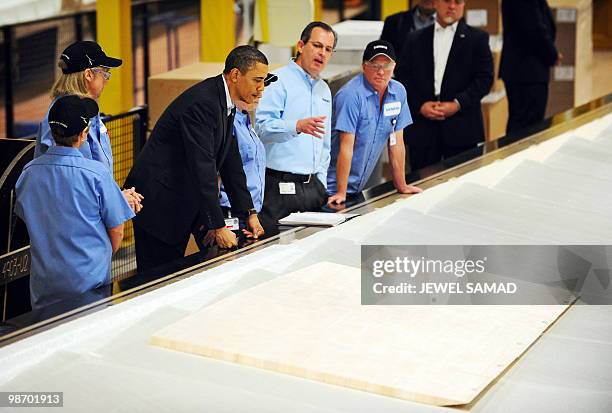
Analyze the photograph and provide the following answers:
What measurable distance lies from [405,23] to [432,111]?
→ 748 mm

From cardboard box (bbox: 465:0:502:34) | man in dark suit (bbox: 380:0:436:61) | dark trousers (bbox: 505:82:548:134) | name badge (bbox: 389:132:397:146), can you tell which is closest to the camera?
name badge (bbox: 389:132:397:146)

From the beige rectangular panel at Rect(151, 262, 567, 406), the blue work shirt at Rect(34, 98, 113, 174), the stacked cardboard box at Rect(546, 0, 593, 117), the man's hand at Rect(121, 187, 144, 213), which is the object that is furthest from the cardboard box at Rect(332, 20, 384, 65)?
the beige rectangular panel at Rect(151, 262, 567, 406)

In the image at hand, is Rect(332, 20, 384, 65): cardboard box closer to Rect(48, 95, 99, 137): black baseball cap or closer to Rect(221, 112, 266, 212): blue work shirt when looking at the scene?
Rect(221, 112, 266, 212): blue work shirt

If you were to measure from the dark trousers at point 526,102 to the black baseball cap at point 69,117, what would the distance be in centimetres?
422

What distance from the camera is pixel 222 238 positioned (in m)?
3.45

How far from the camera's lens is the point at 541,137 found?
527 cm

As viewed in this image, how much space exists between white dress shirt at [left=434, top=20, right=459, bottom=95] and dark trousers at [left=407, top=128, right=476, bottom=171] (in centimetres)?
25

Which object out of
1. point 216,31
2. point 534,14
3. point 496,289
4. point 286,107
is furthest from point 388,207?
point 216,31

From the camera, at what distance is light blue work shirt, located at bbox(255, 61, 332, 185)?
4.29 metres

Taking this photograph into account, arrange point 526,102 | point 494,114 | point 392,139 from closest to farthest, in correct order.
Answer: point 392,139, point 526,102, point 494,114

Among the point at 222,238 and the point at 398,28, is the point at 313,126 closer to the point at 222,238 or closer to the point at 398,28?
the point at 222,238

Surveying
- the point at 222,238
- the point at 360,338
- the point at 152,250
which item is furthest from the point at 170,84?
the point at 360,338

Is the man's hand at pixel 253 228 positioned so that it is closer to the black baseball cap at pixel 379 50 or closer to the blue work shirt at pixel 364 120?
the blue work shirt at pixel 364 120

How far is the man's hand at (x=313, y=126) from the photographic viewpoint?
13.0 ft
